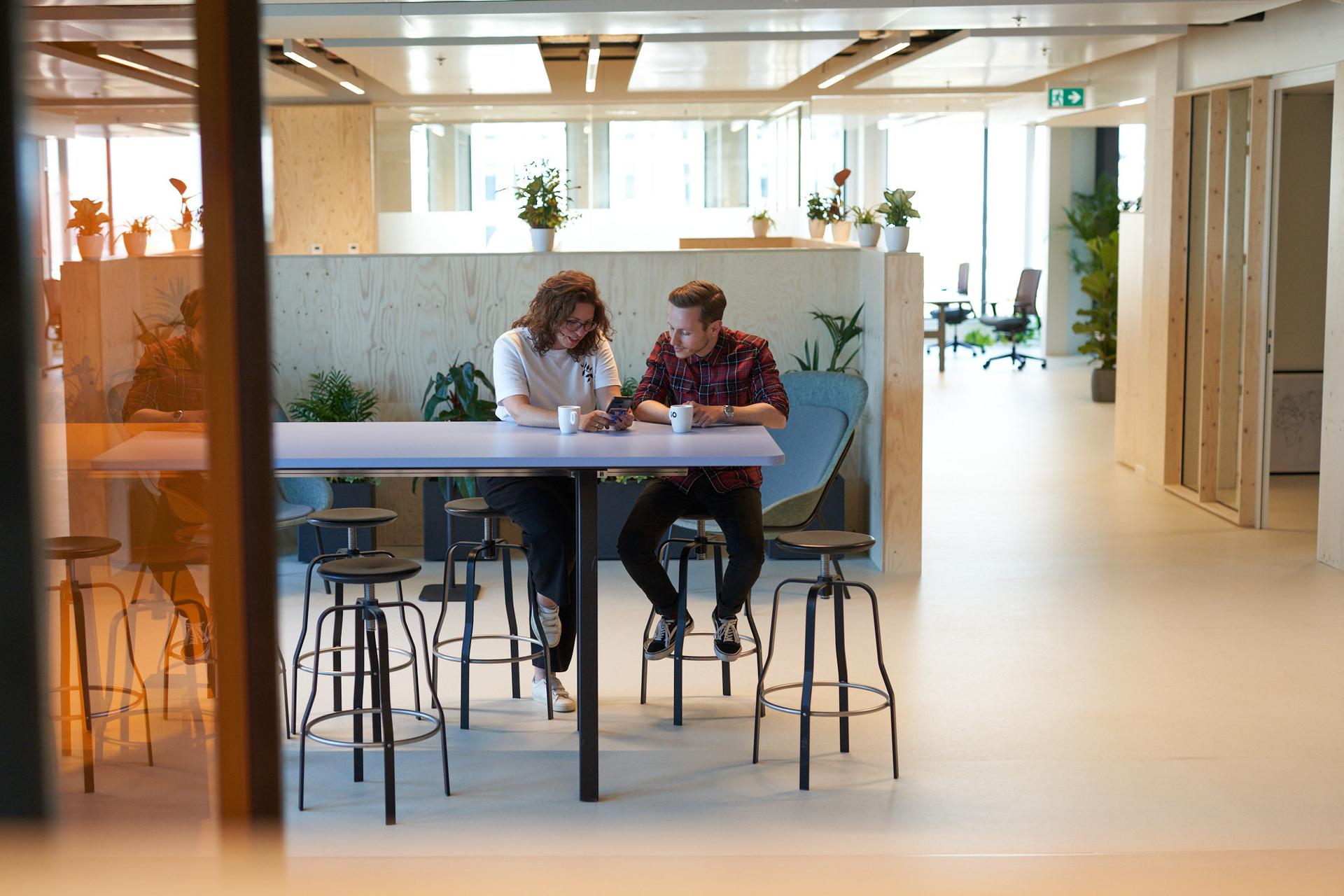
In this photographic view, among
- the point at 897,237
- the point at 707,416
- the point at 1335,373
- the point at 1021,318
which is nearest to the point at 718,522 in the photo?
the point at 707,416

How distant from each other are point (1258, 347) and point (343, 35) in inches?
211

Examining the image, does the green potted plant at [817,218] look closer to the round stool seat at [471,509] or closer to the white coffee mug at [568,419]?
the round stool seat at [471,509]

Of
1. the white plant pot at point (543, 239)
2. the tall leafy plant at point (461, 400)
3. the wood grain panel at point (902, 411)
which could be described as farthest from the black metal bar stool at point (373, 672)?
the white plant pot at point (543, 239)

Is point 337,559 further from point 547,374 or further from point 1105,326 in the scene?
point 1105,326

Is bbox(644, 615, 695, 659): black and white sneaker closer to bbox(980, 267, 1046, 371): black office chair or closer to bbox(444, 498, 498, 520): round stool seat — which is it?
bbox(444, 498, 498, 520): round stool seat

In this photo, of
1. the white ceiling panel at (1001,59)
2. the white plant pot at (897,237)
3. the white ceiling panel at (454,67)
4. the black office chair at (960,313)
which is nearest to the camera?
the white plant pot at (897,237)

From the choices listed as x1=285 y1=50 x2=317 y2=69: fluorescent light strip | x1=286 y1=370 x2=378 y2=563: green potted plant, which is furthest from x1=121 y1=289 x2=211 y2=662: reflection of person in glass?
x1=285 y1=50 x2=317 y2=69: fluorescent light strip

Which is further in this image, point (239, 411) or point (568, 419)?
point (568, 419)

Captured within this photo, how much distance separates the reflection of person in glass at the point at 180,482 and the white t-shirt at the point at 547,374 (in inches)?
103

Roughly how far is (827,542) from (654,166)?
8909 millimetres

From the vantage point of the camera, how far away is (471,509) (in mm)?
4629

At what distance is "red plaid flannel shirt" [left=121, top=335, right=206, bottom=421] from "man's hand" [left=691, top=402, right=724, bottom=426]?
2.61 m

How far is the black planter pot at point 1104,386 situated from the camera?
508 inches

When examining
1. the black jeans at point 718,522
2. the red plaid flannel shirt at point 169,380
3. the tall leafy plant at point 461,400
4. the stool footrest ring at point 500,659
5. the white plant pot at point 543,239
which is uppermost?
the white plant pot at point 543,239
